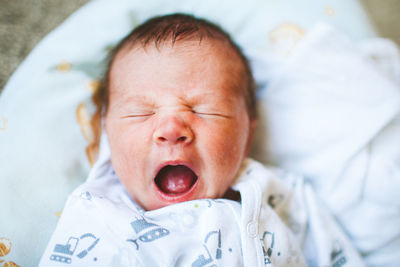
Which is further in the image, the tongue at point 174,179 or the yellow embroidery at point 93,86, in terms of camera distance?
the yellow embroidery at point 93,86

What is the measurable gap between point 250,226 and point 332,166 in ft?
1.29

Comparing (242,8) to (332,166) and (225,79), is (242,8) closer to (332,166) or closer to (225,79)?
(225,79)

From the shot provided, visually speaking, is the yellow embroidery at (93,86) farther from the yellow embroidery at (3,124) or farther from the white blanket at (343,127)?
the white blanket at (343,127)

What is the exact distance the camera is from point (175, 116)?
0.68 meters

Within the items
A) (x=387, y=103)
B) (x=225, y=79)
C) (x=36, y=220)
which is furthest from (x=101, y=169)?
(x=387, y=103)

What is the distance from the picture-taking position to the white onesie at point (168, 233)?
25.1 inches

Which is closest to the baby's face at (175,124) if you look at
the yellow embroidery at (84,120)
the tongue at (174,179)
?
the tongue at (174,179)

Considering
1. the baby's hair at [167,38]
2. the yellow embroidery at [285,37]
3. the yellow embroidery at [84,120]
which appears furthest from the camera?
the yellow embroidery at [285,37]

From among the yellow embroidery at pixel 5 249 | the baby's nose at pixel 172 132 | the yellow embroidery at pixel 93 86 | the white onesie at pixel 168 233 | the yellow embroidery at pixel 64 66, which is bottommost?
the yellow embroidery at pixel 5 249

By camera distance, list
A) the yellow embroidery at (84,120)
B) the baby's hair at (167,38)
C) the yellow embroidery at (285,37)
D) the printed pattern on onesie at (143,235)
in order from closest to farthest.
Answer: the printed pattern on onesie at (143,235), the baby's hair at (167,38), the yellow embroidery at (84,120), the yellow embroidery at (285,37)

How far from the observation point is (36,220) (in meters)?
0.73

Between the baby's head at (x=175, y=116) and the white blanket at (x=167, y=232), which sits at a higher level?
the baby's head at (x=175, y=116)

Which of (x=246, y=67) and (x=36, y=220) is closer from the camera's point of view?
(x=36, y=220)

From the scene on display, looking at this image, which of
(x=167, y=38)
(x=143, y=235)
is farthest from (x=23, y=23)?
(x=143, y=235)
